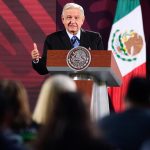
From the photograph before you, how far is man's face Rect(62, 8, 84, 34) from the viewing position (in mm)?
5883

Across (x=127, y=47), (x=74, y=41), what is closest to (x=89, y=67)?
(x=74, y=41)

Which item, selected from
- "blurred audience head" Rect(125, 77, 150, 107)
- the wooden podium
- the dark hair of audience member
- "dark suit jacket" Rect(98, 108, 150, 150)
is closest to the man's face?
the wooden podium

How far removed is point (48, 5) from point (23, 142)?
5.57 metres

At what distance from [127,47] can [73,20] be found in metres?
3.10

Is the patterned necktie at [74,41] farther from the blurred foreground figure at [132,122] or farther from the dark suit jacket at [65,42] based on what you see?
the blurred foreground figure at [132,122]

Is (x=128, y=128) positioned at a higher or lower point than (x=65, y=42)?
lower

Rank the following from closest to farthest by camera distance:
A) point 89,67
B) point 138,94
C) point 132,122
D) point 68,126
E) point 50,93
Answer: point 68,126 < point 50,93 < point 132,122 < point 138,94 < point 89,67

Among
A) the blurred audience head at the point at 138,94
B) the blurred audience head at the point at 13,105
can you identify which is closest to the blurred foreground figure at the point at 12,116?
the blurred audience head at the point at 13,105

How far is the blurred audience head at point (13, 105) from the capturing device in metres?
3.18

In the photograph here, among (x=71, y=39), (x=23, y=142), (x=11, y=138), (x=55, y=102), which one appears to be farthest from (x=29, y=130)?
(x=71, y=39)

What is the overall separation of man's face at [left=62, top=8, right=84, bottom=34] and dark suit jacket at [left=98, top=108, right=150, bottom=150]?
8.19 ft

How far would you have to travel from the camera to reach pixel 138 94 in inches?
139

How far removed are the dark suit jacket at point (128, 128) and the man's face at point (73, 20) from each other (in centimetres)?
250

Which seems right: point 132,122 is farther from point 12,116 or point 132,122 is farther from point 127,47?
point 127,47
